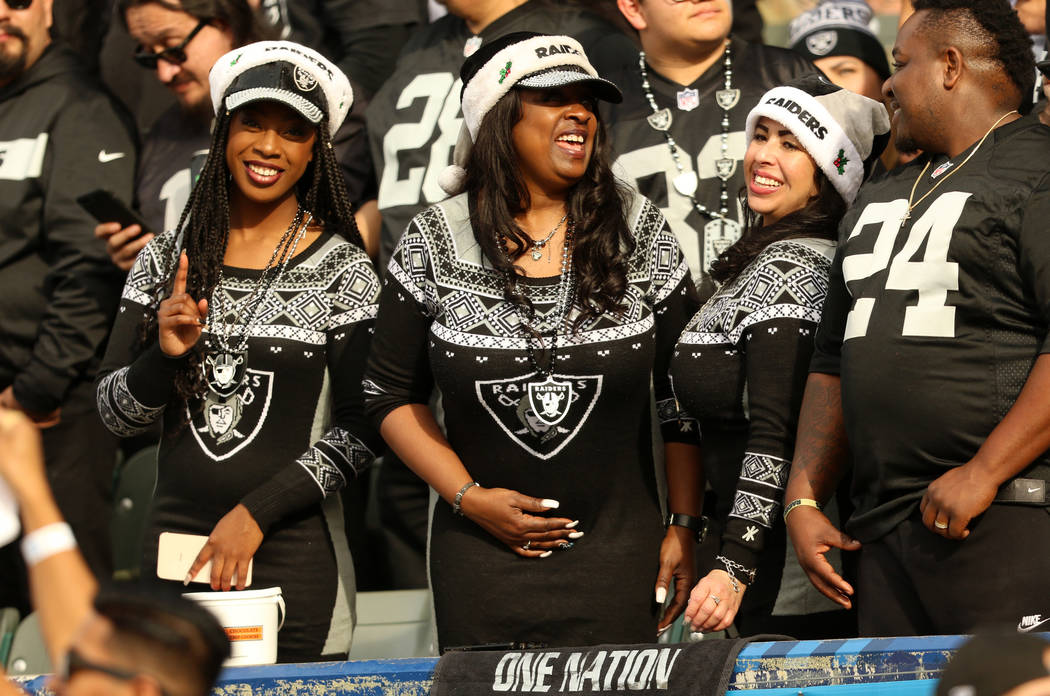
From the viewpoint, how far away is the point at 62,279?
17.7ft

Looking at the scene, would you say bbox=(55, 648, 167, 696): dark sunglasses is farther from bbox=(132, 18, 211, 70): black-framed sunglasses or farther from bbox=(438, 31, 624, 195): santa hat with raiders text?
bbox=(132, 18, 211, 70): black-framed sunglasses

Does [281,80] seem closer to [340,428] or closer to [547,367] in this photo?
[340,428]

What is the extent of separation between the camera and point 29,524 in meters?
2.09

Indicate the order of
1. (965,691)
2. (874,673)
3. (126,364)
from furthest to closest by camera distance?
(126,364) < (874,673) < (965,691)

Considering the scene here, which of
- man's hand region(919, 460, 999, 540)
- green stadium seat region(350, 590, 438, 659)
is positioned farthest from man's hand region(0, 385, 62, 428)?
man's hand region(919, 460, 999, 540)

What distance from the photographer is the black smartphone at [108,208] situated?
184 inches

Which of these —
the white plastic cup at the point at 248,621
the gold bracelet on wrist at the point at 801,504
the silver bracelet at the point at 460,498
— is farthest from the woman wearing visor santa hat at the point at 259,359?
the gold bracelet on wrist at the point at 801,504

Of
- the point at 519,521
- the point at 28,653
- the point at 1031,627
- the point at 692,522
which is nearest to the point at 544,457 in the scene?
the point at 519,521

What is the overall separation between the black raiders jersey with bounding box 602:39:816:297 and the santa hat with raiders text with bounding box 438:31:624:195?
21.6 inches

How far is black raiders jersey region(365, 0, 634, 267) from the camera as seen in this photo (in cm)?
494

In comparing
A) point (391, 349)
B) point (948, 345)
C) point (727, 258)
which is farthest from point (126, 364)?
point (948, 345)

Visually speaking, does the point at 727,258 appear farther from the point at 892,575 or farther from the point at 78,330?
the point at 78,330

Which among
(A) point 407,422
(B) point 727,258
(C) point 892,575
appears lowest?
(C) point 892,575

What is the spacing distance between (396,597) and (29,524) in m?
2.51
